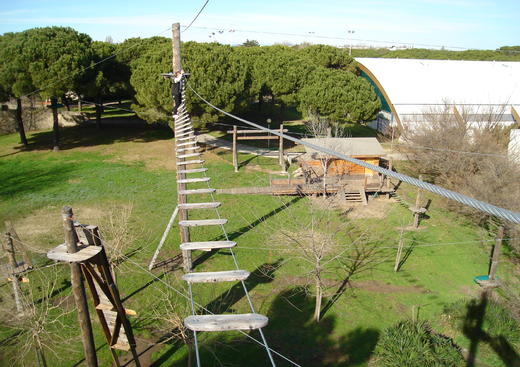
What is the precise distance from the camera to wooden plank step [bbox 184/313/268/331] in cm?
379

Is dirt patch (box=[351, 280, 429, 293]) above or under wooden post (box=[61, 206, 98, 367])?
under

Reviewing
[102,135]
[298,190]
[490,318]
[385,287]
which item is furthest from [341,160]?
[102,135]

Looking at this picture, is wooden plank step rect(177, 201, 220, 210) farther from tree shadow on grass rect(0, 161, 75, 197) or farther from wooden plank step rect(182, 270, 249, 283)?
tree shadow on grass rect(0, 161, 75, 197)

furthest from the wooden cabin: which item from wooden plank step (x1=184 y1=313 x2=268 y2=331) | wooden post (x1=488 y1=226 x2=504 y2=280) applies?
wooden plank step (x1=184 y1=313 x2=268 y2=331)

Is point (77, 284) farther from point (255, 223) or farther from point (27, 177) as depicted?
point (27, 177)

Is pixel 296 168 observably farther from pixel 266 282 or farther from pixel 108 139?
pixel 108 139

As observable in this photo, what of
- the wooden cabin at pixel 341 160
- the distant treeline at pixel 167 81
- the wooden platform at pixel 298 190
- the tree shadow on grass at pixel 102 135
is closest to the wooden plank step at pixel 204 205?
the wooden platform at pixel 298 190

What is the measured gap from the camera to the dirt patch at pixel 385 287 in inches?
467

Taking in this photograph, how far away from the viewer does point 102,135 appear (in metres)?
30.6

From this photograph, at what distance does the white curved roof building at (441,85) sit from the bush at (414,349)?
19.4m

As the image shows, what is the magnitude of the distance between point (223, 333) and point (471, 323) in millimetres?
6613

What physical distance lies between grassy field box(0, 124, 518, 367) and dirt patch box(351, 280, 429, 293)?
5 centimetres

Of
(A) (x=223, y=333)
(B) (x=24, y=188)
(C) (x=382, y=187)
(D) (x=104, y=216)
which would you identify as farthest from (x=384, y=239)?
(B) (x=24, y=188)

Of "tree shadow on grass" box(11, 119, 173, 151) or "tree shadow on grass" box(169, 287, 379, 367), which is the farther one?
"tree shadow on grass" box(11, 119, 173, 151)
